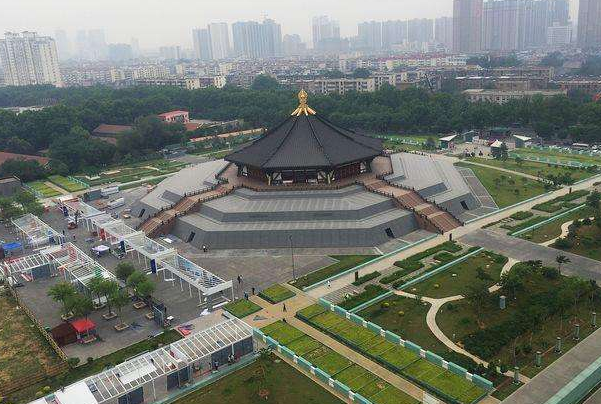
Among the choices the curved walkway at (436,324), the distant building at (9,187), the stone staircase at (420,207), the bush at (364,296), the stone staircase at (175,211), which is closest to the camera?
the curved walkway at (436,324)

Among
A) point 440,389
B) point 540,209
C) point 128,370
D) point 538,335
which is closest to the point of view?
point 440,389

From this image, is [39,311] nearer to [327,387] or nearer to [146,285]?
[146,285]

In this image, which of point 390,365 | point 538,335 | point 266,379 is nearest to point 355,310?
point 390,365

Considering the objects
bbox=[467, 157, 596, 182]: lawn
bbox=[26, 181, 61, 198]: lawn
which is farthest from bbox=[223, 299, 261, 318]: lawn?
bbox=[26, 181, 61, 198]: lawn

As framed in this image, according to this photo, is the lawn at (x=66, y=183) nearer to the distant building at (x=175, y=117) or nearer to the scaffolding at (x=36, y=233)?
the scaffolding at (x=36, y=233)

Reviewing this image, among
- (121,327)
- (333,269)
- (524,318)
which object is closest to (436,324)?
(524,318)

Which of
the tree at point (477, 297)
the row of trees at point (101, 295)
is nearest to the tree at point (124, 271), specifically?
the row of trees at point (101, 295)
